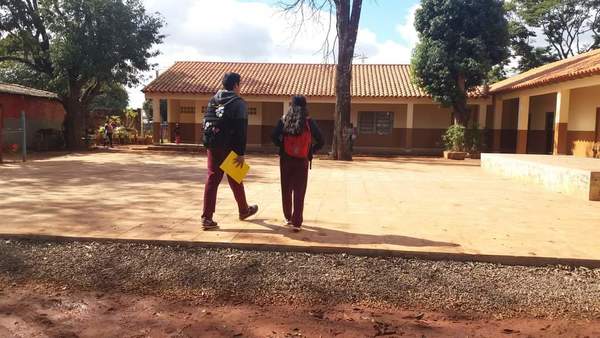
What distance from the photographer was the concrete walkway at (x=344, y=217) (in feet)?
14.0

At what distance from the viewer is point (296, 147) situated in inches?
187

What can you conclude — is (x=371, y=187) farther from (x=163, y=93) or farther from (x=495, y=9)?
(x=163, y=93)

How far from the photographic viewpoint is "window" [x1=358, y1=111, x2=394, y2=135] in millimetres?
23938

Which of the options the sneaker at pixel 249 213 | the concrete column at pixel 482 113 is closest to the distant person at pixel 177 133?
the concrete column at pixel 482 113

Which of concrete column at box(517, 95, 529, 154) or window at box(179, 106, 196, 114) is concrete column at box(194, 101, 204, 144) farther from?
concrete column at box(517, 95, 529, 154)

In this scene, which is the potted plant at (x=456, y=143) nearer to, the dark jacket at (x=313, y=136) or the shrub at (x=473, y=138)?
the shrub at (x=473, y=138)

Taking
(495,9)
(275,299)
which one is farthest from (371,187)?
(495,9)

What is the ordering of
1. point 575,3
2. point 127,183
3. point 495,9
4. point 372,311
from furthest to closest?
point 575,3
point 495,9
point 127,183
point 372,311

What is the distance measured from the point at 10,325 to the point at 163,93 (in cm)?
2060

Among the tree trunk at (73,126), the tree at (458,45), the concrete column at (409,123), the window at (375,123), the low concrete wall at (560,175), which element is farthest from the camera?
the window at (375,123)

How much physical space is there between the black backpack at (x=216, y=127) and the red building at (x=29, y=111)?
1508 centimetres

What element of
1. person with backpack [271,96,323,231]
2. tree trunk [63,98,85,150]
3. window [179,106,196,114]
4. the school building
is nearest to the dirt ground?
person with backpack [271,96,323,231]

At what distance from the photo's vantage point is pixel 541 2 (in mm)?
31641

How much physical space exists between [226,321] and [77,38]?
17683 mm
